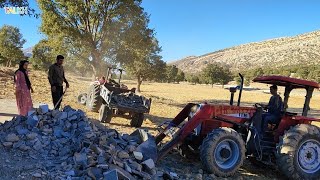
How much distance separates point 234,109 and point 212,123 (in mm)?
615

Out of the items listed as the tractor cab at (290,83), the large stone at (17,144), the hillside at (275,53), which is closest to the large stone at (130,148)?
the large stone at (17,144)

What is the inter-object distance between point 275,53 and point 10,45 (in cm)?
9299

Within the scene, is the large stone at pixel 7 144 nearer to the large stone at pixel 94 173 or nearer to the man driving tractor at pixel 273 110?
the large stone at pixel 94 173

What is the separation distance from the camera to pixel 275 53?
128 m

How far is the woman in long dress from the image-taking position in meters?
10.5

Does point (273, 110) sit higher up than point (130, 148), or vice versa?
point (273, 110)

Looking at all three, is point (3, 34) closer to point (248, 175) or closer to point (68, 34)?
point (68, 34)

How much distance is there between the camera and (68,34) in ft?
74.2

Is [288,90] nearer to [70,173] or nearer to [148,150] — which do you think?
[148,150]

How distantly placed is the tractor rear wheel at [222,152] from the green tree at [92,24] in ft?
52.8

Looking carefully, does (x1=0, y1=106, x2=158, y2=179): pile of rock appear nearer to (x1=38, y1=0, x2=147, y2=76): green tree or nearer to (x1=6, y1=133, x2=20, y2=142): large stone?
(x1=6, y1=133, x2=20, y2=142): large stone

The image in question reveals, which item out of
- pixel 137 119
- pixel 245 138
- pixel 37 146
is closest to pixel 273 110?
pixel 245 138

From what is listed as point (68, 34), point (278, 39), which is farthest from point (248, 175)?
point (278, 39)

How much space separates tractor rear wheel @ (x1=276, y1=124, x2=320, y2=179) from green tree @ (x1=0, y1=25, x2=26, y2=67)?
5242 centimetres
